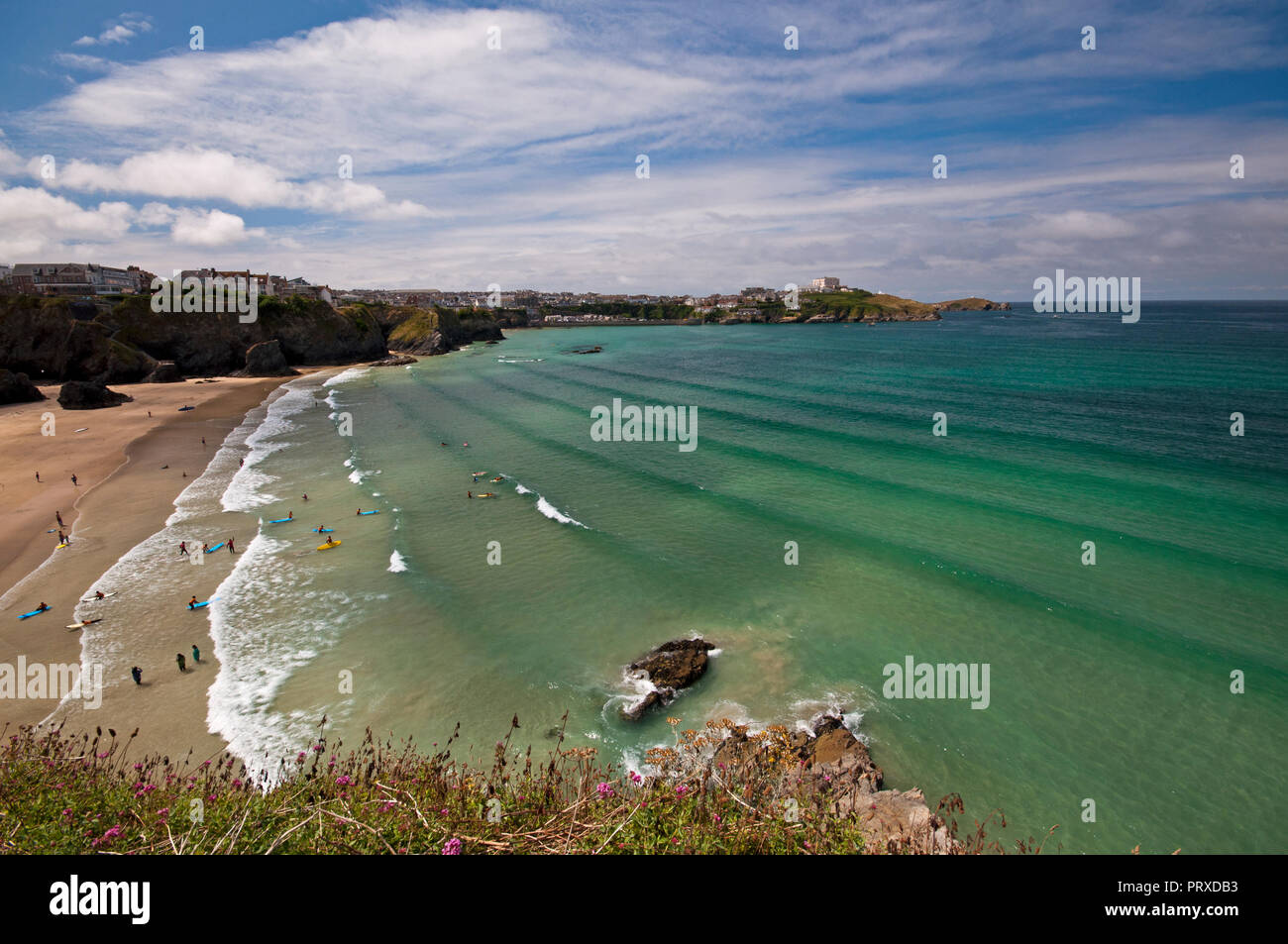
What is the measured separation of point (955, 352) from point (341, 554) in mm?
103039

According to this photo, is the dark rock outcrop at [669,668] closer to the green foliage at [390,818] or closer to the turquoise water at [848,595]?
the turquoise water at [848,595]

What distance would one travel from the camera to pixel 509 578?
80.0 ft

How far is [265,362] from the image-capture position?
84.0m

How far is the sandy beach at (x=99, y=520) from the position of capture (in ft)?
54.5

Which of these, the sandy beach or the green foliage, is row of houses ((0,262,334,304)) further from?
the green foliage

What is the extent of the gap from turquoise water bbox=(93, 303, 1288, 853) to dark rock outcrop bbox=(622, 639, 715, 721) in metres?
0.54

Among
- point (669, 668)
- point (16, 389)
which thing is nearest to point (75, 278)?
point (16, 389)

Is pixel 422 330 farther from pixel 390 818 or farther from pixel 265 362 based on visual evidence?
pixel 390 818

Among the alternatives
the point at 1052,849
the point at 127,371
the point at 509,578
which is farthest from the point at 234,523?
the point at 127,371

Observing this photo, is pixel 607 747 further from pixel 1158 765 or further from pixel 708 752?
pixel 1158 765

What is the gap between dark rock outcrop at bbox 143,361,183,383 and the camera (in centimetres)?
7356

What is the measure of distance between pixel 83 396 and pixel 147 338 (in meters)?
25.4

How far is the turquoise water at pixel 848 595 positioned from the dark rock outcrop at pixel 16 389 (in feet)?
115

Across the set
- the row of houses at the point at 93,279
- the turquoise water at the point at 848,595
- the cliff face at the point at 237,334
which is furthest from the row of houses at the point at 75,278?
the turquoise water at the point at 848,595
